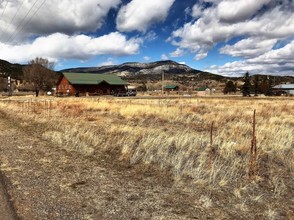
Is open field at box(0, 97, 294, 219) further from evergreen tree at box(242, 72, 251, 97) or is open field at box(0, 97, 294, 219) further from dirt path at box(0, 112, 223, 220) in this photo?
evergreen tree at box(242, 72, 251, 97)

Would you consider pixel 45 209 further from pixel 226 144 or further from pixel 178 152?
pixel 226 144

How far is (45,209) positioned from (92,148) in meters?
5.81

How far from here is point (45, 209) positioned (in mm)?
5480

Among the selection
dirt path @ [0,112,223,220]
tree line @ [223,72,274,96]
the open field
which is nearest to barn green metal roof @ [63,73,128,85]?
tree line @ [223,72,274,96]

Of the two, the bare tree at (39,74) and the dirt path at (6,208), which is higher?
the bare tree at (39,74)

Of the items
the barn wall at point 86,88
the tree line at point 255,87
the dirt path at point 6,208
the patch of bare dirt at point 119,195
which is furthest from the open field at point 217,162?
the tree line at point 255,87

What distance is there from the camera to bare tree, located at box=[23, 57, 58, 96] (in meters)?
88.4

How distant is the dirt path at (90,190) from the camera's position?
5.43 m

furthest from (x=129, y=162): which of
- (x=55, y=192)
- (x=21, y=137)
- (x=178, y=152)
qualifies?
(x=21, y=137)

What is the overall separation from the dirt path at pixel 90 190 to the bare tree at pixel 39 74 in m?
79.9

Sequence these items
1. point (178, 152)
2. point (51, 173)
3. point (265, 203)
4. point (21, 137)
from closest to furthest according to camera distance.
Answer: point (265, 203) → point (51, 173) → point (178, 152) → point (21, 137)

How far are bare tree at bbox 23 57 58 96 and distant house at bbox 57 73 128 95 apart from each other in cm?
474

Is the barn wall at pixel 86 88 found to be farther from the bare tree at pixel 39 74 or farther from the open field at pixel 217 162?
the open field at pixel 217 162

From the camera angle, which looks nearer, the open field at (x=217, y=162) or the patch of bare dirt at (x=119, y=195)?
the patch of bare dirt at (x=119, y=195)
